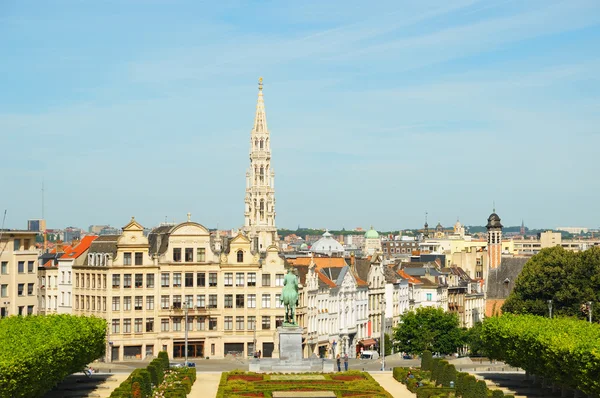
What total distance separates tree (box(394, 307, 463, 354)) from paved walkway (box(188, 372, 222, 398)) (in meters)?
39.4

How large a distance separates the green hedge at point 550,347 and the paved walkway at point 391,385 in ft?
28.2

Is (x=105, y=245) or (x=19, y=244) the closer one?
(x=19, y=244)

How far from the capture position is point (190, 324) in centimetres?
14212

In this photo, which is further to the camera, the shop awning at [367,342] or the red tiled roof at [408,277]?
the red tiled roof at [408,277]

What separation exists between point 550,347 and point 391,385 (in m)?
16.9

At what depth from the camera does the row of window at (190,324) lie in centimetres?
13962

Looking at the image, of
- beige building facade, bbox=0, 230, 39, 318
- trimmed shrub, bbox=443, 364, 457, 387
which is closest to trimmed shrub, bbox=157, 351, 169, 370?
trimmed shrub, bbox=443, 364, 457, 387

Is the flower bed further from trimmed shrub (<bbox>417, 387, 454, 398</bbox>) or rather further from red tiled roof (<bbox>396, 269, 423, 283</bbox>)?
red tiled roof (<bbox>396, 269, 423, 283</bbox>)

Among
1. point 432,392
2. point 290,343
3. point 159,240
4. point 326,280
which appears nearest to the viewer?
point 432,392

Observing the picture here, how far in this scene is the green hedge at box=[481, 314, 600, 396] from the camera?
84.4 m

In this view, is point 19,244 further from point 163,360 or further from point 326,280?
point 326,280

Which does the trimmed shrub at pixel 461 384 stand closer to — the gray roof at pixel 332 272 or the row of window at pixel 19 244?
the row of window at pixel 19 244

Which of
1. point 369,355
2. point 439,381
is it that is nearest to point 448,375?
point 439,381

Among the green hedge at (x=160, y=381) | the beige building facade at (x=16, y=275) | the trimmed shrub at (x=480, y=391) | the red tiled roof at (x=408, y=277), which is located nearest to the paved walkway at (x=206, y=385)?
the green hedge at (x=160, y=381)
